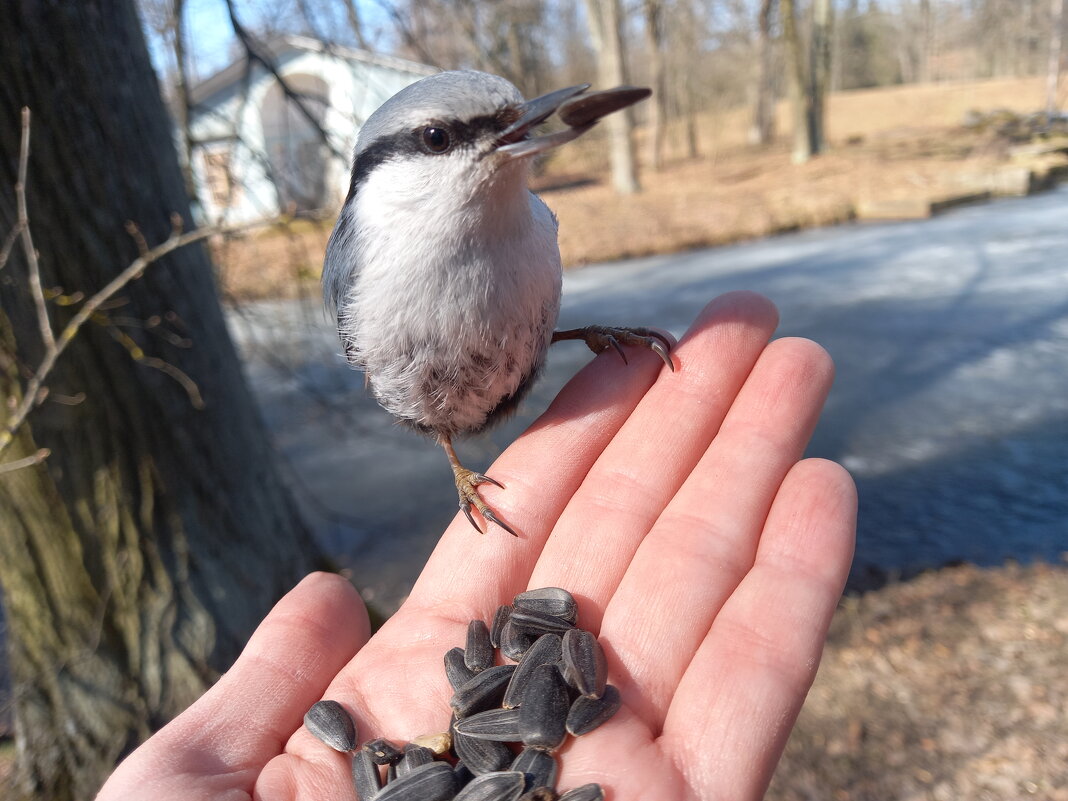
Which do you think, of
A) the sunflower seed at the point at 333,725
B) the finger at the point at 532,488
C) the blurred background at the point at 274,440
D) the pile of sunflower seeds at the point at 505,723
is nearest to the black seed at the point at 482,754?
the pile of sunflower seeds at the point at 505,723

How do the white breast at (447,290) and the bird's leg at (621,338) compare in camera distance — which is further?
the bird's leg at (621,338)

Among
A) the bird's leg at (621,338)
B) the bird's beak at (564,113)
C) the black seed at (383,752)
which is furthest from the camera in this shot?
the bird's leg at (621,338)

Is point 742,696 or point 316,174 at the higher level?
point 316,174

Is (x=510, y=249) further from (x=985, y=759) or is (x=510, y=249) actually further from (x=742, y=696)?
(x=985, y=759)

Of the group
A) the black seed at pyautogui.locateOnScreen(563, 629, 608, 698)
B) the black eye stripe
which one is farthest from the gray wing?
the black seed at pyautogui.locateOnScreen(563, 629, 608, 698)

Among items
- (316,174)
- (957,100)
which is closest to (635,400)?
(316,174)

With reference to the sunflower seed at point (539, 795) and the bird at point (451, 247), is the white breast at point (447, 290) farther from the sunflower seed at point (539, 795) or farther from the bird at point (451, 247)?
the sunflower seed at point (539, 795)

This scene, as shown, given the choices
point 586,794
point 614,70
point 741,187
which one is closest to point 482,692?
point 586,794
